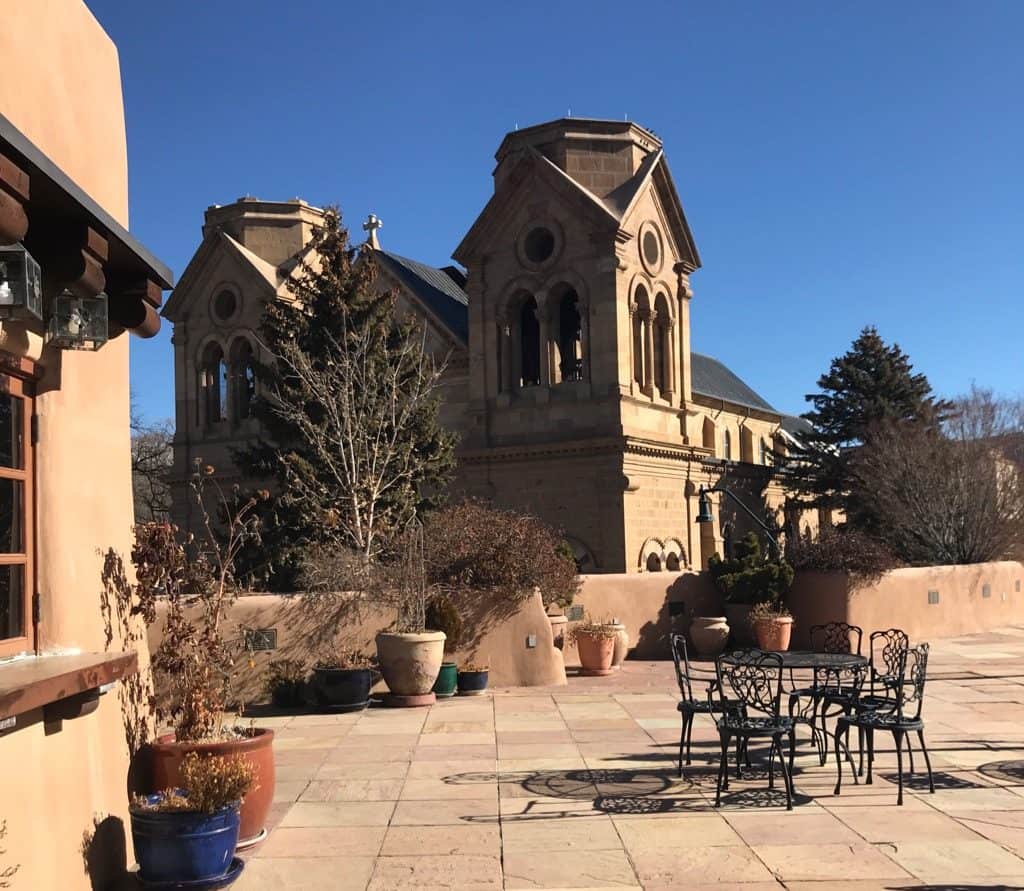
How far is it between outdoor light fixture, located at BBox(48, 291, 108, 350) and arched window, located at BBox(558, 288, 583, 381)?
23117mm

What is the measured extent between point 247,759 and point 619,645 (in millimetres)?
11459

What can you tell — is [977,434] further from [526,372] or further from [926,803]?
[926,803]

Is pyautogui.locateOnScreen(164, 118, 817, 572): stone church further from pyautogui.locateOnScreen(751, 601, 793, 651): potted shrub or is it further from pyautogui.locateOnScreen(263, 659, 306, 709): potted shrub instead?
pyautogui.locateOnScreen(263, 659, 306, 709): potted shrub

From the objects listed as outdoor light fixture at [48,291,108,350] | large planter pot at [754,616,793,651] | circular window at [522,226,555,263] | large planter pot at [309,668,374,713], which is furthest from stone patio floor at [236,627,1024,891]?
circular window at [522,226,555,263]

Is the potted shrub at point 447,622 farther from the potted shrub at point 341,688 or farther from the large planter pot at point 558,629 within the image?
the large planter pot at point 558,629

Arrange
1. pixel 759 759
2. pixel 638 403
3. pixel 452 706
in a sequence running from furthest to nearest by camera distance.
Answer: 1. pixel 638 403
2. pixel 452 706
3. pixel 759 759

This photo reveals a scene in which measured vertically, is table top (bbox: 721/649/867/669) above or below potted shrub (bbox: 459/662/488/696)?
above

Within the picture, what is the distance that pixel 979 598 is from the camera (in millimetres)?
24891

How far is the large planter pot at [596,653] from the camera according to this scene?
55.5ft

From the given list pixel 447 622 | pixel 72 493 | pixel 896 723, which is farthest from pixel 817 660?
pixel 72 493

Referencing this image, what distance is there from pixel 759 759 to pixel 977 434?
2769cm

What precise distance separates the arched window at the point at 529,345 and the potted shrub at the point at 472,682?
14.4m

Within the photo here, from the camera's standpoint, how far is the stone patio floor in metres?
6.70

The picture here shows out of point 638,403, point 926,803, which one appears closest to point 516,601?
point 926,803
